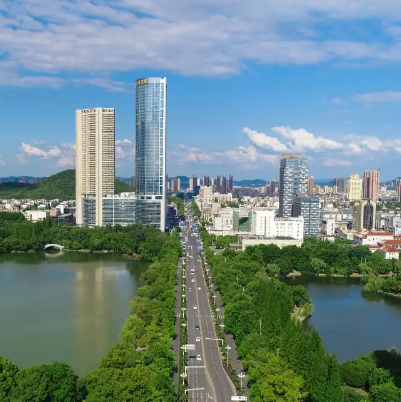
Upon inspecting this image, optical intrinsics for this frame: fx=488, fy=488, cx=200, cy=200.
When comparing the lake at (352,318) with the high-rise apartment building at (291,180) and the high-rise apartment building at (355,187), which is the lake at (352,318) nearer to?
the high-rise apartment building at (291,180)

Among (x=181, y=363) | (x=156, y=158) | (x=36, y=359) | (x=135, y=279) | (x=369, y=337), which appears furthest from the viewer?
(x=156, y=158)

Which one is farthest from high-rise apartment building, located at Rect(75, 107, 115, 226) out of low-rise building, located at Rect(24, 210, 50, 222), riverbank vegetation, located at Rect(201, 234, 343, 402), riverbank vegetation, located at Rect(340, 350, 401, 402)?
riverbank vegetation, located at Rect(340, 350, 401, 402)

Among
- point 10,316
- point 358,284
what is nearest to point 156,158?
point 358,284

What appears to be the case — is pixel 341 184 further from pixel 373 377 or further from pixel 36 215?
pixel 373 377

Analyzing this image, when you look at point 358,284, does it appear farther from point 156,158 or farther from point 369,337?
point 156,158

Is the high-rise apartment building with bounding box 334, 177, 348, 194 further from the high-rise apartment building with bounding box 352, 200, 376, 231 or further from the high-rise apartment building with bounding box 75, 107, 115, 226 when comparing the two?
the high-rise apartment building with bounding box 75, 107, 115, 226

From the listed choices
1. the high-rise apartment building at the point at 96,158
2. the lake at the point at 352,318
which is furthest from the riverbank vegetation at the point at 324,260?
the high-rise apartment building at the point at 96,158

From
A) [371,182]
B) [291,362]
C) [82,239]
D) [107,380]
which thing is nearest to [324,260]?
[82,239]
